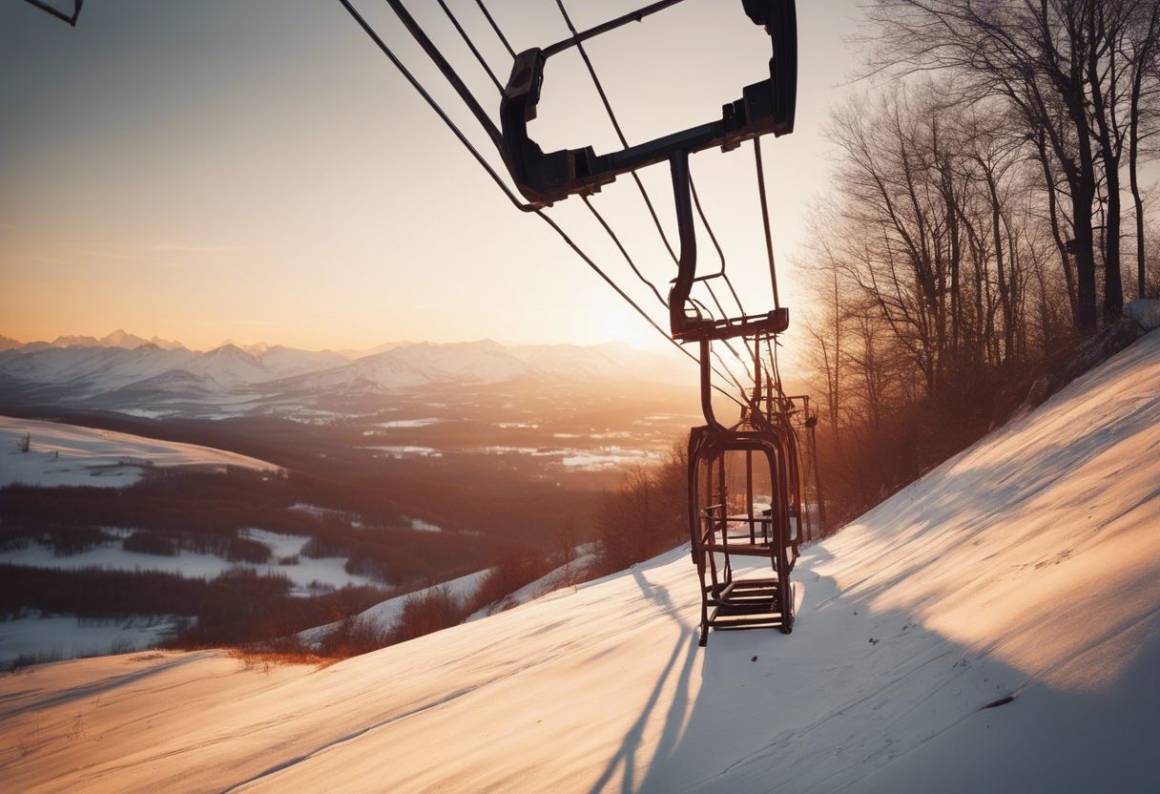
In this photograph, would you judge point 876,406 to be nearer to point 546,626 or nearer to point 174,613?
point 546,626

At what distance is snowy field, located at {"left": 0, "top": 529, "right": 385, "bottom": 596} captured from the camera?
119312mm

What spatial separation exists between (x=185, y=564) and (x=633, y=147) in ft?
521

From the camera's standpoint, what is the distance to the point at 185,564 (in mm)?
126062

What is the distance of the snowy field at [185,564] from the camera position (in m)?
119

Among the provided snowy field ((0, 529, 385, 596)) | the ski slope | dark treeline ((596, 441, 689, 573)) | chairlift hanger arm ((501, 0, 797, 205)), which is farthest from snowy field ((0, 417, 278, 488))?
chairlift hanger arm ((501, 0, 797, 205))

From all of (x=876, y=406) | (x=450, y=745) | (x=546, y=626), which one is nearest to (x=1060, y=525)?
(x=450, y=745)

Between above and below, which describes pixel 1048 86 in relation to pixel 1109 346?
above

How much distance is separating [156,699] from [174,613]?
348ft

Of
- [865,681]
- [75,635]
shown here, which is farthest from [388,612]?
[865,681]

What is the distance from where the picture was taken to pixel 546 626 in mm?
11359

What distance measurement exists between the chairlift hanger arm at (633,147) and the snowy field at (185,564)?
130m

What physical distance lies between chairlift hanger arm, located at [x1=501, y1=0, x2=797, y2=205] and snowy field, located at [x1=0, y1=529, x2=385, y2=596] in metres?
130

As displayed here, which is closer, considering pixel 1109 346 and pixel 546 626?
pixel 546 626

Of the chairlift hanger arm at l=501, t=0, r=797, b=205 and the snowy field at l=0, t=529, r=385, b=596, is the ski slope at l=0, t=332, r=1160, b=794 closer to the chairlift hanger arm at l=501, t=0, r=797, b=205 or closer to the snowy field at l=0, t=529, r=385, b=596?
the chairlift hanger arm at l=501, t=0, r=797, b=205
